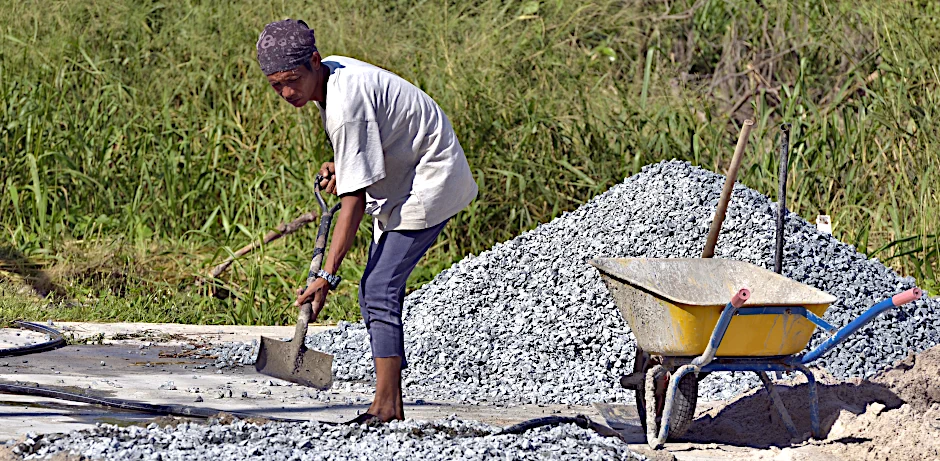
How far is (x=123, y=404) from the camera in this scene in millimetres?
3924

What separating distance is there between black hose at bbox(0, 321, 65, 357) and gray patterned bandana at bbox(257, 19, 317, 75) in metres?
2.62

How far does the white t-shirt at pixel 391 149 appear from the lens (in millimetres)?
3303

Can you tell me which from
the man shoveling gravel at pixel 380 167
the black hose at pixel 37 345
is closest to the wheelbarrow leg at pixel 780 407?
the man shoveling gravel at pixel 380 167

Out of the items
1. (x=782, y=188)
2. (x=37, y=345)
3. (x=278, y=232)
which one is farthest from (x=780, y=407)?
(x=278, y=232)

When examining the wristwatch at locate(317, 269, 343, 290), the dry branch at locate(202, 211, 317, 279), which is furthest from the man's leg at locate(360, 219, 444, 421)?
the dry branch at locate(202, 211, 317, 279)

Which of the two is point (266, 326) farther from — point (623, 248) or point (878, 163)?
point (878, 163)

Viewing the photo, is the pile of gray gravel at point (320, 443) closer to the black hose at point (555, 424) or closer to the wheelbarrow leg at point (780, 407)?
the black hose at point (555, 424)

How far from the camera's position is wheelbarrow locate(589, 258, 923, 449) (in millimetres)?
3535

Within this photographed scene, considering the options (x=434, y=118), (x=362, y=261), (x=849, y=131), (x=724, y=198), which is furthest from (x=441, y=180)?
(x=849, y=131)

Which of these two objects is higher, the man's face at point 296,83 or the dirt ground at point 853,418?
the man's face at point 296,83

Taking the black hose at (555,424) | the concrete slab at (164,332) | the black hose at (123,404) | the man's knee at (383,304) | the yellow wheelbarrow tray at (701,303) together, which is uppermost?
the man's knee at (383,304)

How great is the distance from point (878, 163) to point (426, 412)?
4.54m

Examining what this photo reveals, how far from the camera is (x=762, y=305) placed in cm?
350

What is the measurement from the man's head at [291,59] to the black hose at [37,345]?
101 inches
